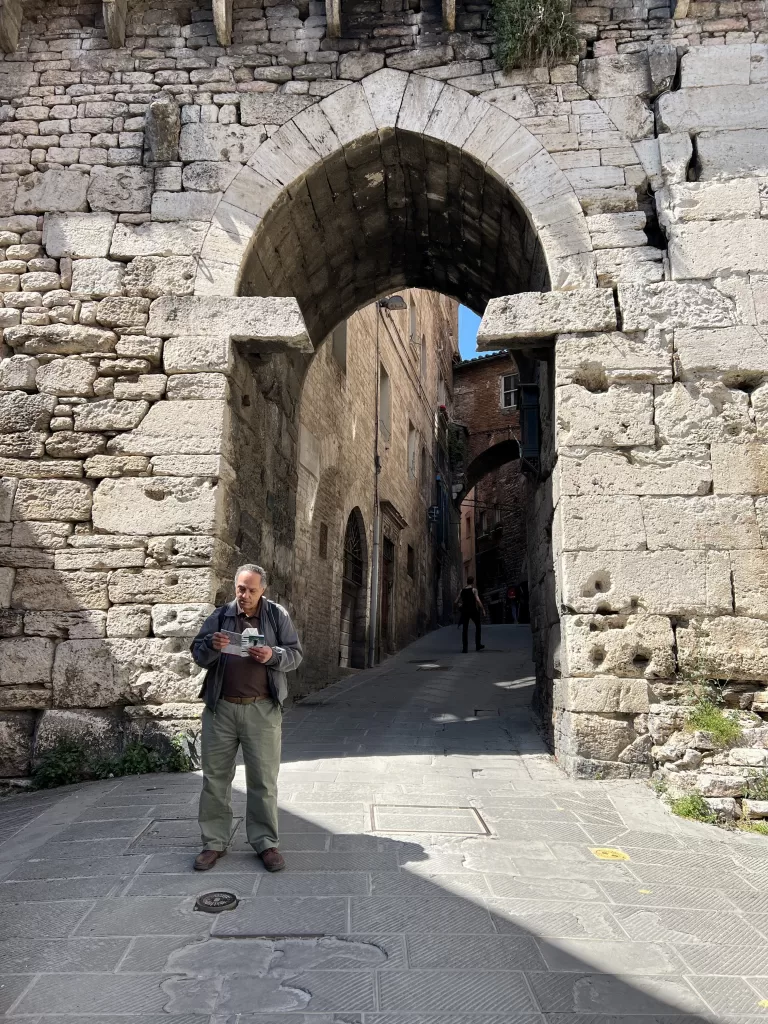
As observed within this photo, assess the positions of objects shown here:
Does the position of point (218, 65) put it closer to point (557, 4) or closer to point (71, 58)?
point (71, 58)

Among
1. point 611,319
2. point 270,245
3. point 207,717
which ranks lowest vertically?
point 207,717

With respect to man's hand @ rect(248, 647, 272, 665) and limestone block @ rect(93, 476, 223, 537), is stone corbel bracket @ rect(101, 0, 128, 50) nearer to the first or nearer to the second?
limestone block @ rect(93, 476, 223, 537)

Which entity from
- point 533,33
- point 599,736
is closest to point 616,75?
point 533,33

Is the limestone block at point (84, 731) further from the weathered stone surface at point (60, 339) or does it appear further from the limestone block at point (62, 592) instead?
the weathered stone surface at point (60, 339)

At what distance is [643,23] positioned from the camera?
5.45m

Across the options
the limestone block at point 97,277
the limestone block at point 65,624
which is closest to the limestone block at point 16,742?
the limestone block at point 65,624

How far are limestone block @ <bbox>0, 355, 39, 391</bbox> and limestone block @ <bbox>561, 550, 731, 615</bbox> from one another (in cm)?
372

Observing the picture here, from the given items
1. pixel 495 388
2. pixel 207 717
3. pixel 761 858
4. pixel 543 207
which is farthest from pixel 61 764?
pixel 495 388

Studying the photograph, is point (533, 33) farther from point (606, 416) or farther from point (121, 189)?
point (121, 189)

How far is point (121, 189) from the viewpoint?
214 inches

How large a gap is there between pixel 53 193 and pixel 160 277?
107 centimetres

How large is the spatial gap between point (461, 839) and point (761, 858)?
1.28 meters

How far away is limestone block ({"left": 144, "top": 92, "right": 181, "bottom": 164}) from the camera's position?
17.8 feet

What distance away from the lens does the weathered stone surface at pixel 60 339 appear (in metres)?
5.18
